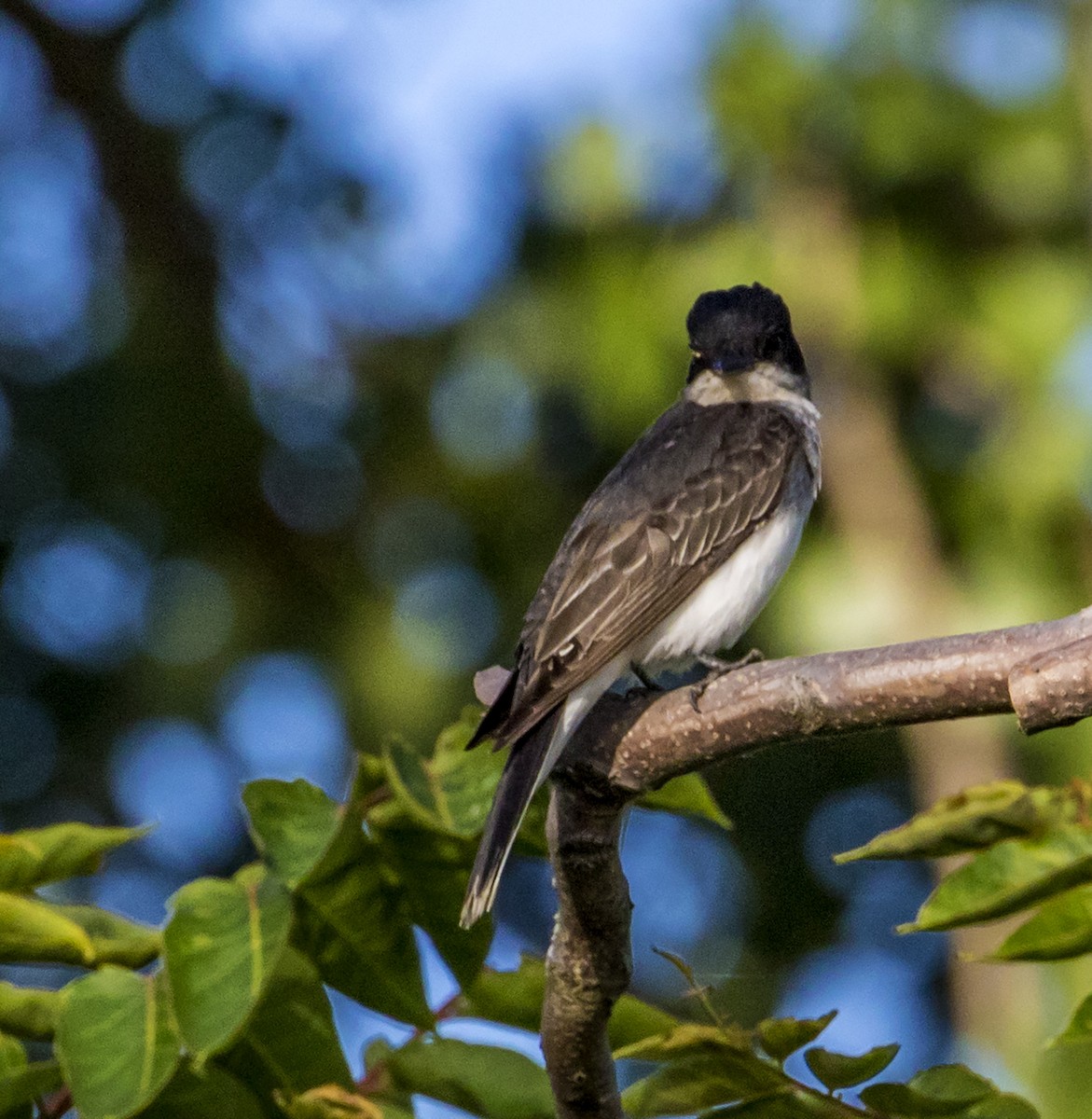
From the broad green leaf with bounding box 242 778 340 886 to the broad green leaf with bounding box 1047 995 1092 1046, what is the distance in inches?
39.6

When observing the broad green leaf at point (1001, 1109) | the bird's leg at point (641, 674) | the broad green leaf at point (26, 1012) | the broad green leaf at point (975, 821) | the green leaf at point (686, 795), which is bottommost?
the broad green leaf at point (1001, 1109)

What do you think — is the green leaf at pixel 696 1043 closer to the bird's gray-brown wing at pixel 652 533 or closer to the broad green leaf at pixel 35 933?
the broad green leaf at pixel 35 933

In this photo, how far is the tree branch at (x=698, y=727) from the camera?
2264 mm

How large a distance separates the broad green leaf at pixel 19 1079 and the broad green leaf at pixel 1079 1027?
1278mm

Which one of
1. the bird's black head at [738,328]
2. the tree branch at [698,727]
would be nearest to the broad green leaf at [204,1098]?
the tree branch at [698,727]

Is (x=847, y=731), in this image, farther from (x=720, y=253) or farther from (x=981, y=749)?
(x=720, y=253)

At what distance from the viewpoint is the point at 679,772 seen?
8.52 ft

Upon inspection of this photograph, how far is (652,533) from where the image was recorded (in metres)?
3.98

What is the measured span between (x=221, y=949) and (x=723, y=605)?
1889 mm

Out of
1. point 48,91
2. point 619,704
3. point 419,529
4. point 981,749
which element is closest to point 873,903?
point 981,749

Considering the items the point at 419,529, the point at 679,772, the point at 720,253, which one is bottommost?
the point at 679,772

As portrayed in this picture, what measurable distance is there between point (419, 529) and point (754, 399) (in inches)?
81.8

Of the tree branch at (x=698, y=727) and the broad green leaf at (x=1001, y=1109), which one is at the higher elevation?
the tree branch at (x=698, y=727)

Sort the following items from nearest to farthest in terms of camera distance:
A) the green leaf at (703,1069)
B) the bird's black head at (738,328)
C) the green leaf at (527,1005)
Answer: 1. the green leaf at (703,1069)
2. the green leaf at (527,1005)
3. the bird's black head at (738,328)
